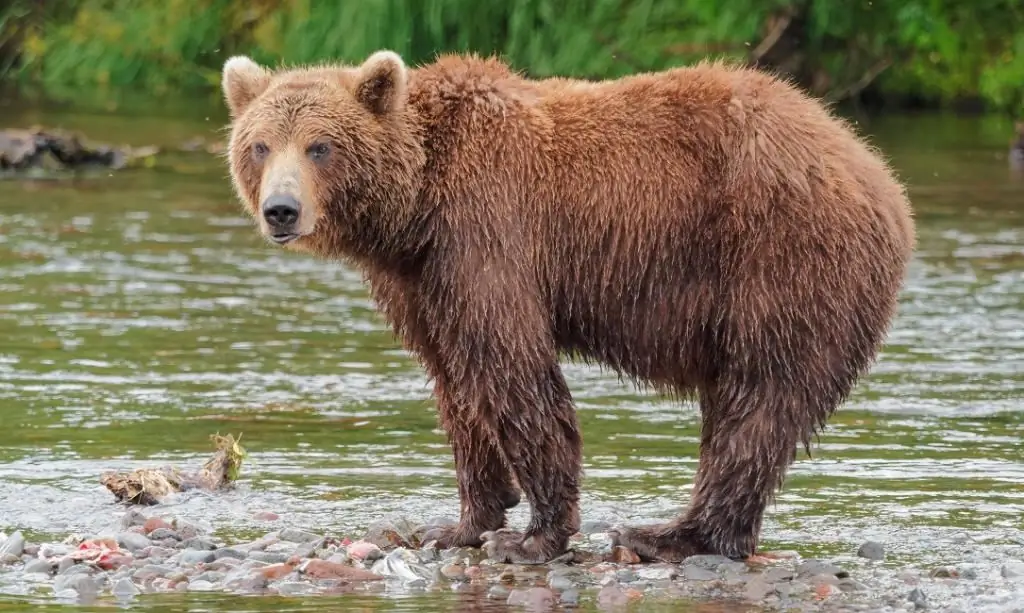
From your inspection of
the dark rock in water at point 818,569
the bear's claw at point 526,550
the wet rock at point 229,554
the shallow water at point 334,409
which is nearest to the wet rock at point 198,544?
the wet rock at point 229,554

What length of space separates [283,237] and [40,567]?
4.93 ft

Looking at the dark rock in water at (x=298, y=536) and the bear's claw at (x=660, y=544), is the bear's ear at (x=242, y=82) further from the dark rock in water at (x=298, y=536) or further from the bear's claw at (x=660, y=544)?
the bear's claw at (x=660, y=544)

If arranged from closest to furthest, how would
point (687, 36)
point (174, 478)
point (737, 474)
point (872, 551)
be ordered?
point (737, 474) → point (872, 551) → point (174, 478) → point (687, 36)

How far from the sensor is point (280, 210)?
23.0 feet

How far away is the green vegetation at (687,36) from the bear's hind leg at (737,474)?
58.4ft

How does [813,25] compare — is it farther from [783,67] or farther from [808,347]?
[808,347]

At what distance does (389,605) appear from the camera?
669 centimetres

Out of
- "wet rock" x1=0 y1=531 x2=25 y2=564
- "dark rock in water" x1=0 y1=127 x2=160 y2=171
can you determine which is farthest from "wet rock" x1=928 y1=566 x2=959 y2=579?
"dark rock in water" x1=0 y1=127 x2=160 y2=171

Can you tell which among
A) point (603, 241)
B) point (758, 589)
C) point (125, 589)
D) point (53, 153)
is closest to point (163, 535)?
point (125, 589)

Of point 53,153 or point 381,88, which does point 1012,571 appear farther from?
point 53,153

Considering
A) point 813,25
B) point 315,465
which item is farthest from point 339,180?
point 813,25

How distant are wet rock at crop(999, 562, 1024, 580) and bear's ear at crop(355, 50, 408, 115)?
277 centimetres

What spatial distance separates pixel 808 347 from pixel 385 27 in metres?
18.9

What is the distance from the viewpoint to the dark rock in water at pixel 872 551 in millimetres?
7328
